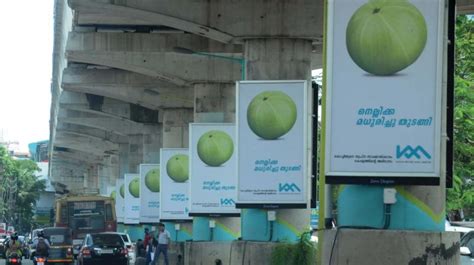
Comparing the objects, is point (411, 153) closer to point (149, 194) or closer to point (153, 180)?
point (153, 180)

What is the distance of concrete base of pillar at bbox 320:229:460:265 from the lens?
13578mm

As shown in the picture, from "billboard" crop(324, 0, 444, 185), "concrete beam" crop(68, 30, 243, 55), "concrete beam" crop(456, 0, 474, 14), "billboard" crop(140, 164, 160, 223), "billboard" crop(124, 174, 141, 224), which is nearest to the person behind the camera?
"billboard" crop(324, 0, 444, 185)

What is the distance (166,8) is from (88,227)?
27011 mm

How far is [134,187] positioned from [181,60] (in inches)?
621

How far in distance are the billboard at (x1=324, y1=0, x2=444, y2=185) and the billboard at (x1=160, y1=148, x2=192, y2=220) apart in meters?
23.1

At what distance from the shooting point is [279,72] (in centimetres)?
2530

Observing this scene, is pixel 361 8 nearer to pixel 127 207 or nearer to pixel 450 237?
pixel 450 237

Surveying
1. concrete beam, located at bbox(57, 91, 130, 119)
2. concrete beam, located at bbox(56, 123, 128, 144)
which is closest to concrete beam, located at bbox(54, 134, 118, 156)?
concrete beam, located at bbox(56, 123, 128, 144)

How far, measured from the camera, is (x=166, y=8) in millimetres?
26234

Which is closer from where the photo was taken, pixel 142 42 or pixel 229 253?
pixel 229 253

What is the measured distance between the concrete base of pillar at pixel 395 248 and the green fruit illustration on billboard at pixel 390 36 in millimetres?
2059

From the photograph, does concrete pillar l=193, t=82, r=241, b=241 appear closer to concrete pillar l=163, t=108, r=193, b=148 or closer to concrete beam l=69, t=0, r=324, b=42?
concrete beam l=69, t=0, r=324, b=42

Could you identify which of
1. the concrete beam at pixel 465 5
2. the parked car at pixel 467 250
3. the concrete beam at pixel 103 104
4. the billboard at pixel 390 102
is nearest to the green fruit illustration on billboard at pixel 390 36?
the billboard at pixel 390 102

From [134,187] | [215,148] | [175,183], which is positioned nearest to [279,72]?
[215,148]
